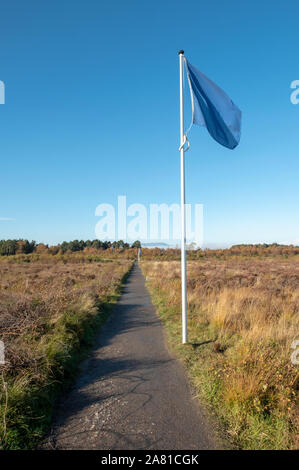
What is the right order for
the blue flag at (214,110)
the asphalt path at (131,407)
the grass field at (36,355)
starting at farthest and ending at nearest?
the blue flag at (214,110), the grass field at (36,355), the asphalt path at (131,407)

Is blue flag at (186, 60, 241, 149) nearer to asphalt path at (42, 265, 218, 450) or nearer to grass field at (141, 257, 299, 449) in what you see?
grass field at (141, 257, 299, 449)

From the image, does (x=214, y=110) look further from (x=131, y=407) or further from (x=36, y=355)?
(x=36, y=355)

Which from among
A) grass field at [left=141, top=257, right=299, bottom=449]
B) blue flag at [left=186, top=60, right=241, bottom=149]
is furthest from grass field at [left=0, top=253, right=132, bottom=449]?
blue flag at [left=186, top=60, right=241, bottom=149]

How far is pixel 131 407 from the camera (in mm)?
3449

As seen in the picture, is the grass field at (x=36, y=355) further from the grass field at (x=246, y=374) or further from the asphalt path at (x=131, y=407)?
the grass field at (x=246, y=374)

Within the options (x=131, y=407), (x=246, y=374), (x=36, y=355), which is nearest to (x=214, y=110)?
(x=246, y=374)

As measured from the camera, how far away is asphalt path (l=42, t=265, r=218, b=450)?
2793mm

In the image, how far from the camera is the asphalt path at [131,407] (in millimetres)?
2793

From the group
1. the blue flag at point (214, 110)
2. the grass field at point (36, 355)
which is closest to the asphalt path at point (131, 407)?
the grass field at point (36, 355)

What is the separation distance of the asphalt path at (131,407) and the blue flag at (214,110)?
5.64 metres

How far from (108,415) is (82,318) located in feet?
13.5

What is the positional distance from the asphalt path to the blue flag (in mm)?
5636

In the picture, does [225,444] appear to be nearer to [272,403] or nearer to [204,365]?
[272,403]

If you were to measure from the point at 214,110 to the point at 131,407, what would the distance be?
21.9ft
